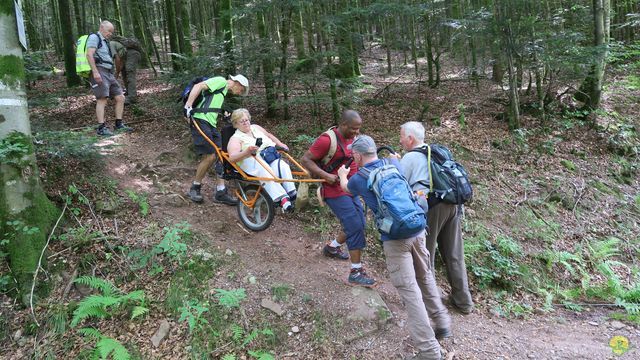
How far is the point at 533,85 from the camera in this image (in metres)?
13.5

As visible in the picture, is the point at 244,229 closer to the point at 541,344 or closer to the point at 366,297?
the point at 366,297

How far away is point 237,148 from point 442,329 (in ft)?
11.2

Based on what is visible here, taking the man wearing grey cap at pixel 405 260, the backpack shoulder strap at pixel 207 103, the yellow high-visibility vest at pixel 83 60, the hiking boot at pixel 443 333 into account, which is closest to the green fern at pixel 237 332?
the man wearing grey cap at pixel 405 260

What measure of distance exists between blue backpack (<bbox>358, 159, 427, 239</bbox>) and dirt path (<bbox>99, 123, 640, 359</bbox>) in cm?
135

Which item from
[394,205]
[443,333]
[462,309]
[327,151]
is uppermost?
[327,151]

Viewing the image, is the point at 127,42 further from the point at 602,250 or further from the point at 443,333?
the point at 602,250

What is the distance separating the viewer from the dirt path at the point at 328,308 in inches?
173

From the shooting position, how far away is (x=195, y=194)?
21.2 feet

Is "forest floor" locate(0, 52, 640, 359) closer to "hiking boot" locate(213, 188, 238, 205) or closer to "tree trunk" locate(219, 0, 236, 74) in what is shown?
"hiking boot" locate(213, 188, 238, 205)

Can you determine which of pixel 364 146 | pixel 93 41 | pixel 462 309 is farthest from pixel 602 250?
pixel 93 41

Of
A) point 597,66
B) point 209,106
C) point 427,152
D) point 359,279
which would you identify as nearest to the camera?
point 427,152

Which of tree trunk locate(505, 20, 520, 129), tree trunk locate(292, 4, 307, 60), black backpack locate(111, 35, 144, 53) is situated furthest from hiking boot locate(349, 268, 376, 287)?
black backpack locate(111, 35, 144, 53)

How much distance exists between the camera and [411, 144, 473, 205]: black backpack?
449 centimetres

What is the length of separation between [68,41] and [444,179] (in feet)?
45.7
